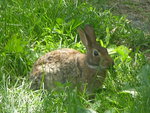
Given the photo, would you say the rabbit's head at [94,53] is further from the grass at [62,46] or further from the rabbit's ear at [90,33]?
the grass at [62,46]

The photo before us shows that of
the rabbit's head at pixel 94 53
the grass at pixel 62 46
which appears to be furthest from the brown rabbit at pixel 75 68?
the grass at pixel 62 46

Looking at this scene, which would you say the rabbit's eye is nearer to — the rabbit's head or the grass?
the rabbit's head

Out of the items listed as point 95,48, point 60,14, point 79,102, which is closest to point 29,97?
point 79,102

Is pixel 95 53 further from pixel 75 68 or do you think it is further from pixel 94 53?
pixel 75 68

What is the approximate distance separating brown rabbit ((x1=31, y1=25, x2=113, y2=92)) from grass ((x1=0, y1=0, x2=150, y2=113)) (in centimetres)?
14

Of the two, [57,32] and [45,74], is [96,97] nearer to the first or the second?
[45,74]

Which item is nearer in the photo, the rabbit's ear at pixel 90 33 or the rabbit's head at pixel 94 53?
the rabbit's head at pixel 94 53

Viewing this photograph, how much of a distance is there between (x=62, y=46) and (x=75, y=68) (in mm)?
677

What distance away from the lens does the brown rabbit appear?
17.9 feet

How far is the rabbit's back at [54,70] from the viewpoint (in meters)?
5.48

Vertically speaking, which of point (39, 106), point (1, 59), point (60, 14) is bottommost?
point (39, 106)

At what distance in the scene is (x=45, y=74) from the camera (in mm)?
5508

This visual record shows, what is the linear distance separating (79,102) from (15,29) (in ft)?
6.35

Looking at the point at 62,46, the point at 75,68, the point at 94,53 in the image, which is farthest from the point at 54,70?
the point at 62,46
